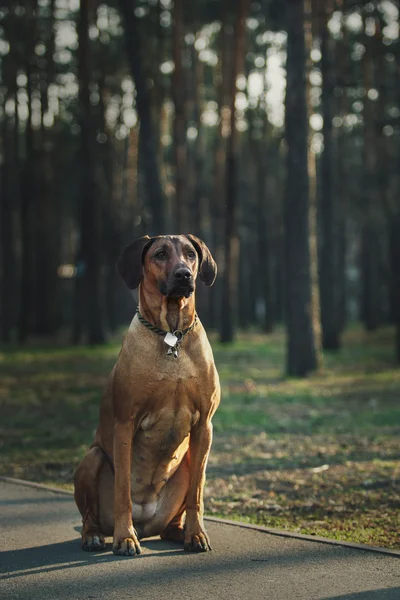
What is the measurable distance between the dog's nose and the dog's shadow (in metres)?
1.80

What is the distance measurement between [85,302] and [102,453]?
27160 mm

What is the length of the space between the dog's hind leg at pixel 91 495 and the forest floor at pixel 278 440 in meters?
1.65

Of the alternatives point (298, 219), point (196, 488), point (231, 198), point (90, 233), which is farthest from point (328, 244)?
point (196, 488)

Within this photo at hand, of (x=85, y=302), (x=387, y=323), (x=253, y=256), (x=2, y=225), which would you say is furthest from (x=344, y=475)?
(x=253, y=256)

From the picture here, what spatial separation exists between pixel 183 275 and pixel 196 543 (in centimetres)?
181

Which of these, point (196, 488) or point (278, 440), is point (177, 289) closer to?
point (196, 488)

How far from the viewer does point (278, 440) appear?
11867 mm

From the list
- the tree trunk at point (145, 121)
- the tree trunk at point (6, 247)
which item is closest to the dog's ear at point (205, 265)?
the tree trunk at point (145, 121)

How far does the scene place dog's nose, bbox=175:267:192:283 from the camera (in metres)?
5.81

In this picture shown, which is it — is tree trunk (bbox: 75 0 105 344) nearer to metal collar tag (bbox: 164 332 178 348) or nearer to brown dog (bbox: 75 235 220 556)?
brown dog (bbox: 75 235 220 556)

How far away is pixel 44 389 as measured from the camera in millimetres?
17891

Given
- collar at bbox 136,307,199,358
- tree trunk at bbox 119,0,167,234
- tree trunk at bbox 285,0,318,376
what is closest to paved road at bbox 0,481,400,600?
collar at bbox 136,307,199,358

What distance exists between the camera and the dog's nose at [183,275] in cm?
581

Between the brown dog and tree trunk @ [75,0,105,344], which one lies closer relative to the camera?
the brown dog
